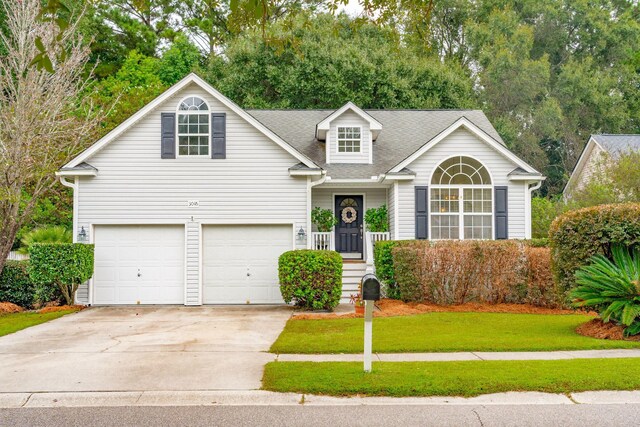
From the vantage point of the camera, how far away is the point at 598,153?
27.4 m

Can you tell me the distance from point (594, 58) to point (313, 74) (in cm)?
Answer: 2378

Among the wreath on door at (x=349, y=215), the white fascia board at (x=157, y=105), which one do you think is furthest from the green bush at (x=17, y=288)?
the wreath on door at (x=349, y=215)

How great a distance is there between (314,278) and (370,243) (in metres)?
3.29

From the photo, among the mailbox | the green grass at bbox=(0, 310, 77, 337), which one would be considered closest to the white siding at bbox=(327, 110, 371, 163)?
the green grass at bbox=(0, 310, 77, 337)

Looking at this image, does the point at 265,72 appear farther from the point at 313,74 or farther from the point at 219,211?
the point at 219,211

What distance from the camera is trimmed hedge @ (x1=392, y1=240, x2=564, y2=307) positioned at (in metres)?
13.4

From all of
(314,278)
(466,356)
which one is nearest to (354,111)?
(314,278)

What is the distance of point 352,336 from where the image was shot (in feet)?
31.2

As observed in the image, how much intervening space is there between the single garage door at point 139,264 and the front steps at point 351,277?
4424mm

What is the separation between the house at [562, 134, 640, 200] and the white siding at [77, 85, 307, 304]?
1473 centimetres

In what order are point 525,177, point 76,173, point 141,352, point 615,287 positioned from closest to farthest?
point 141,352 → point 615,287 → point 76,173 → point 525,177

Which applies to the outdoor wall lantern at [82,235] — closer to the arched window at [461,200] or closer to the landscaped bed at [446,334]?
the landscaped bed at [446,334]

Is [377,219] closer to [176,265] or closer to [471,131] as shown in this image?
[471,131]

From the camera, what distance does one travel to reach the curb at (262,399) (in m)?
5.97
